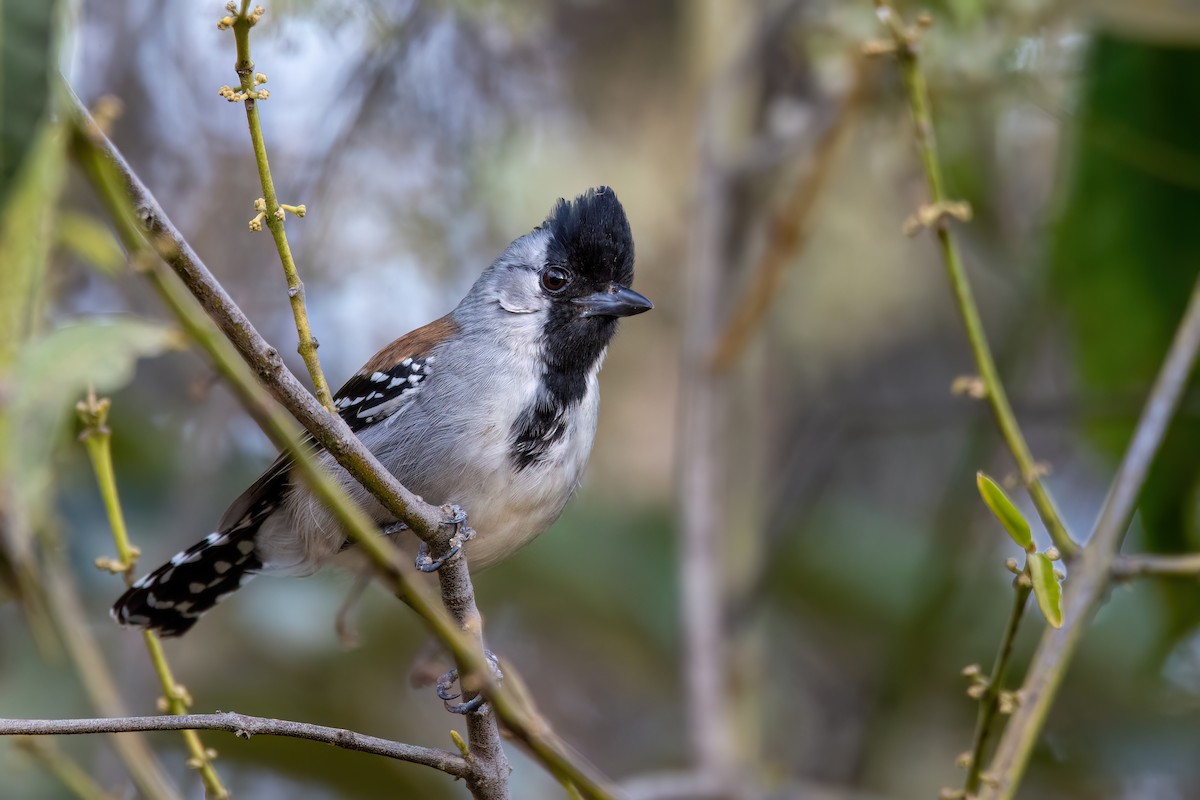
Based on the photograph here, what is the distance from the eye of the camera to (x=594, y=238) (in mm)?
3014

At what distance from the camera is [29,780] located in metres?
3.69

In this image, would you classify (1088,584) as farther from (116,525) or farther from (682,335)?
(682,335)

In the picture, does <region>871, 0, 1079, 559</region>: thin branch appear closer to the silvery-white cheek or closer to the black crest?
the black crest

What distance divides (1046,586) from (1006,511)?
0.35 feet

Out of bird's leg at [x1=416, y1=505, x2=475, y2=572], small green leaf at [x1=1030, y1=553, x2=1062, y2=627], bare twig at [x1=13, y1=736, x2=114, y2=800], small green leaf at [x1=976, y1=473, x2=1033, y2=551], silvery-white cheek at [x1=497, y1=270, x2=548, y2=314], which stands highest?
silvery-white cheek at [x1=497, y1=270, x2=548, y2=314]

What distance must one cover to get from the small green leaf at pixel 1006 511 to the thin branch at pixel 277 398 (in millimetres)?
625

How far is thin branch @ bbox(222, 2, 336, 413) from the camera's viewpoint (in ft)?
5.11

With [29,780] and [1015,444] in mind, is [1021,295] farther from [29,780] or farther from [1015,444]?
[29,780]

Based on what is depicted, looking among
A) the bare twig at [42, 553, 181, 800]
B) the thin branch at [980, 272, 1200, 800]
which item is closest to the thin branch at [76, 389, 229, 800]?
the bare twig at [42, 553, 181, 800]

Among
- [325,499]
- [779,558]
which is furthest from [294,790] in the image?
[325,499]

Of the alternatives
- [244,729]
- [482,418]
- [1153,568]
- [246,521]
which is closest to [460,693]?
[482,418]

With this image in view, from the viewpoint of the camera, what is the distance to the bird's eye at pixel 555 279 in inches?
124

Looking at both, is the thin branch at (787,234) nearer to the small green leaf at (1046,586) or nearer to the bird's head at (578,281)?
the bird's head at (578,281)

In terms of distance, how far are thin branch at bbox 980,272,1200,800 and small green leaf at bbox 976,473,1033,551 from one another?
0.47m
